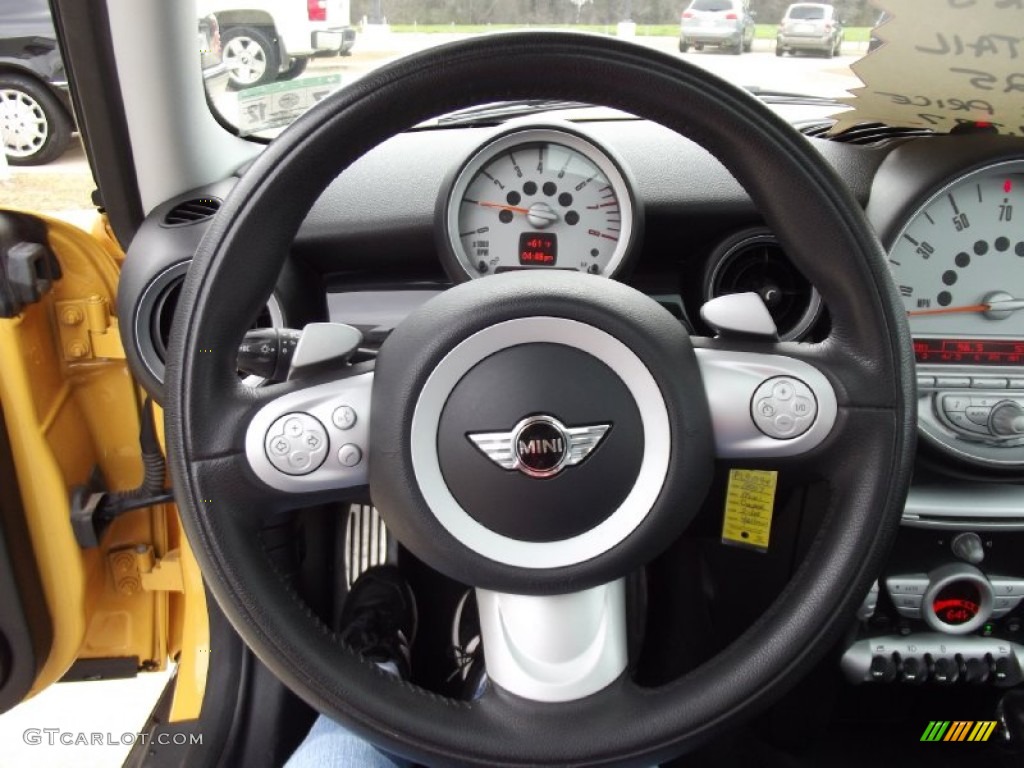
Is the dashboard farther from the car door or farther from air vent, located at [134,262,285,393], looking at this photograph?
the car door

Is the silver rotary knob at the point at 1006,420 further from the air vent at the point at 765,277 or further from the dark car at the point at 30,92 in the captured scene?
the dark car at the point at 30,92

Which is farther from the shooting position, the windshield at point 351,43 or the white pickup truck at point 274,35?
the white pickup truck at point 274,35

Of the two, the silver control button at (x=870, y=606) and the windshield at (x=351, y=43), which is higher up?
the windshield at (x=351, y=43)

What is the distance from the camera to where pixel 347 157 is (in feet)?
2.46

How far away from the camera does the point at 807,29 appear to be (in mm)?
1669

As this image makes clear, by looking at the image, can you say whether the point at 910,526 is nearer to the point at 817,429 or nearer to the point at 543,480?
the point at 817,429

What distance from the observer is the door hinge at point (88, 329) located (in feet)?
4.66

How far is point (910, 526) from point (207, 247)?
3.55 feet

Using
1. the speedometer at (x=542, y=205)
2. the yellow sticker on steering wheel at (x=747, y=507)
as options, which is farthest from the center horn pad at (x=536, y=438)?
the speedometer at (x=542, y=205)

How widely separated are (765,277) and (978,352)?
0.36 meters

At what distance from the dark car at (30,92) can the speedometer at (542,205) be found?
2.12 ft

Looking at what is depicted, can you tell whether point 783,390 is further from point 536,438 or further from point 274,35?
point 274,35

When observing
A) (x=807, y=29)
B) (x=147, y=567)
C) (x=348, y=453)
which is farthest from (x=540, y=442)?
(x=807, y=29)

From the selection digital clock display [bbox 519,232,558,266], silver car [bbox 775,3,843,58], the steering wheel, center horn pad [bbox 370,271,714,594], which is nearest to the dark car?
digital clock display [bbox 519,232,558,266]
